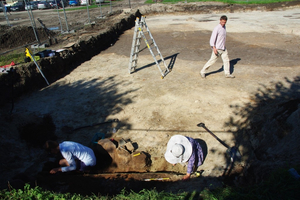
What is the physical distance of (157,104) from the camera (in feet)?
21.3

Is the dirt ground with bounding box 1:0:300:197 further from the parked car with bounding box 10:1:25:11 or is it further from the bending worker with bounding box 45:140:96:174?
the parked car with bounding box 10:1:25:11

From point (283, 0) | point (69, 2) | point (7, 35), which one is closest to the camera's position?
point (7, 35)

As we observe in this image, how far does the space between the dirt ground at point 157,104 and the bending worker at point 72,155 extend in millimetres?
203

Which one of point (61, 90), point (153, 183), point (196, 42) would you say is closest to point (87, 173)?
point (153, 183)

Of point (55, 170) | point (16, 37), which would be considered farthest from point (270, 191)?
point (16, 37)

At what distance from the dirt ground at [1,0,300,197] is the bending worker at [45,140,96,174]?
0.66ft

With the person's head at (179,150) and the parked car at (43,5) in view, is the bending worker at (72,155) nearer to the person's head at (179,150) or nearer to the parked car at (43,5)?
the person's head at (179,150)

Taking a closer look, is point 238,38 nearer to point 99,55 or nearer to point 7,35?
point 99,55

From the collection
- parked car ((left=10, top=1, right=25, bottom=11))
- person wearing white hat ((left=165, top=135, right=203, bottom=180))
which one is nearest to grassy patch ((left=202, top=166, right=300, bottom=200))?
person wearing white hat ((left=165, top=135, right=203, bottom=180))

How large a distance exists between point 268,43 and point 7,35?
1631 centimetres

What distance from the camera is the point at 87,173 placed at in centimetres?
452

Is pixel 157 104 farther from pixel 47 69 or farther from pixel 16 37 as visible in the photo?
pixel 16 37

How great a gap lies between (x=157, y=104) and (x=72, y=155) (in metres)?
3.03

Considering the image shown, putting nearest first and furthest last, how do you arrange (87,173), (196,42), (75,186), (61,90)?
(75,186), (87,173), (61,90), (196,42)
